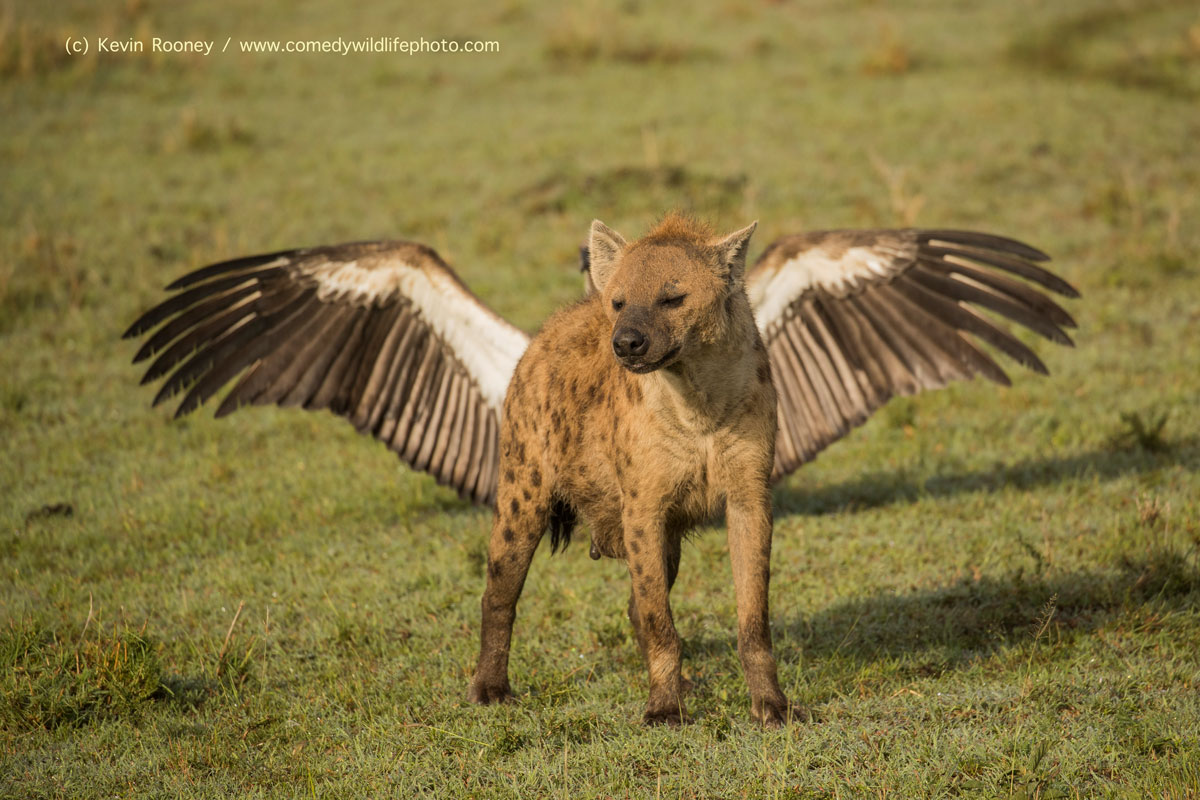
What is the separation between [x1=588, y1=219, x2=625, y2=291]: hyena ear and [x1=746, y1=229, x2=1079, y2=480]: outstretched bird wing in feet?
4.83

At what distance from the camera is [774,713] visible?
4102 millimetres

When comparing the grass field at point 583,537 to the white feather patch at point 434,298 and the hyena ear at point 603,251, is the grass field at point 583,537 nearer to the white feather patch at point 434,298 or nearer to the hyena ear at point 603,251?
the white feather patch at point 434,298

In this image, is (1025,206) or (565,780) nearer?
(565,780)

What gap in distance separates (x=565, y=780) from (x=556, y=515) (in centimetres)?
118

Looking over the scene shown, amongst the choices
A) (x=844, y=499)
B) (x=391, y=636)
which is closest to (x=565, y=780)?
(x=391, y=636)

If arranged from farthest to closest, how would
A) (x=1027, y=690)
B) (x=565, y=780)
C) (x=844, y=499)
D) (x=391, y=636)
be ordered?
(x=844, y=499)
(x=391, y=636)
(x=1027, y=690)
(x=565, y=780)

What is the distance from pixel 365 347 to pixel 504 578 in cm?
165

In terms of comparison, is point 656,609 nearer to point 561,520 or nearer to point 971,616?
point 561,520

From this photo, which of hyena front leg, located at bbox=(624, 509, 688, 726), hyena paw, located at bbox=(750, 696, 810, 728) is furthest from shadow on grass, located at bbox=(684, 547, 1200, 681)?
hyena front leg, located at bbox=(624, 509, 688, 726)

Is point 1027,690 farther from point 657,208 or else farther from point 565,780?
point 657,208

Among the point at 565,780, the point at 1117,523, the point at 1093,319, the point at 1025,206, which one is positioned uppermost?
the point at 1025,206

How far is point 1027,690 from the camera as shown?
4.28 metres

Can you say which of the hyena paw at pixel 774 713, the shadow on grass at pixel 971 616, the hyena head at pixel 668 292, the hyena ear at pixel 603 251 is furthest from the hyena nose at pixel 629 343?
the shadow on grass at pixel 971 616

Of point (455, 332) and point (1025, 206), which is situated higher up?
point (1025, 206)
